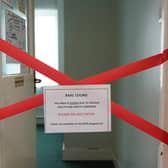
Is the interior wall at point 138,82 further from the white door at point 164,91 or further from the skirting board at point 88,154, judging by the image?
the white door at point 164,91

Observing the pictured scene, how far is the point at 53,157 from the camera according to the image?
299 cm

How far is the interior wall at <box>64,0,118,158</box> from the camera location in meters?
2.75

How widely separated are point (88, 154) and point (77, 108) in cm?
240

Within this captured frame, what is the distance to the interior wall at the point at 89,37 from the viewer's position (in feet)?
9.02

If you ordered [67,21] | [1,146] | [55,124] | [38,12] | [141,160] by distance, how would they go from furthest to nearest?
[38,12], [67,21], [141,160], [1,146], [55,124]

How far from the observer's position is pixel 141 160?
5.49ft

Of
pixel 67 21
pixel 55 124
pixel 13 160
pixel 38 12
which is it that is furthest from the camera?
pixel 38 12

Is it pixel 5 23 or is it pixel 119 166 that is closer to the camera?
pixel 5 23

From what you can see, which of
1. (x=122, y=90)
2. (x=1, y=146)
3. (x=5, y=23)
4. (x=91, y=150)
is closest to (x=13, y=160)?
(x=1, y=146)

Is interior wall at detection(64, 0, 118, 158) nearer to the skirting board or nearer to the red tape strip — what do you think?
the skirting board

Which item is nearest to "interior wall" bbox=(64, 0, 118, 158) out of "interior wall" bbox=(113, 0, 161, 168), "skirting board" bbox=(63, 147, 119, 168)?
"interior wall" bbox=(113, 0, 161, 168)

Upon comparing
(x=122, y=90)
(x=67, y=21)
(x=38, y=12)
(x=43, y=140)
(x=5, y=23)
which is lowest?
(x=43, y=140)

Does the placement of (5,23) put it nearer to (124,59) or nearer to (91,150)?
→ (124,59)

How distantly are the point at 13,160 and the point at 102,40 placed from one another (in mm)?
1810
